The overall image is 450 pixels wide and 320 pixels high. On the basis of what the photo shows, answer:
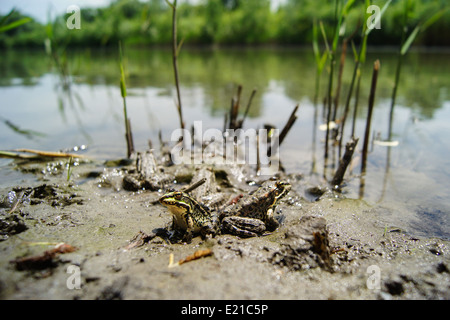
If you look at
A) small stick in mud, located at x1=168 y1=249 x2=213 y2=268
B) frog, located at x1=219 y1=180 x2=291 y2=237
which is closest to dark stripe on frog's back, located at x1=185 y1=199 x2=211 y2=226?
frog, located at x1=219 y1=180 x2=291 y2=237

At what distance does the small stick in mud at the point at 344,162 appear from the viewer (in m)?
4.40

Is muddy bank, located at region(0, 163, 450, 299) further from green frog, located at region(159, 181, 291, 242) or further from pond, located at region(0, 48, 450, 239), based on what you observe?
pond, located at region(0, 48, 450, 239)

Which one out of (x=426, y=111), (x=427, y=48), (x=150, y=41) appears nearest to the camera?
(x=426, y=111)

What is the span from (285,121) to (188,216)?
5282 millimetres

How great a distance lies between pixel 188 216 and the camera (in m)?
3.19

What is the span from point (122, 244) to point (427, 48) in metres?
36.5

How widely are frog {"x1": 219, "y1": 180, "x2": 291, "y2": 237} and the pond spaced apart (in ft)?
4.47

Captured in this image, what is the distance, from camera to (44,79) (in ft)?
48.4

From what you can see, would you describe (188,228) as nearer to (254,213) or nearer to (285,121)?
(254,213)

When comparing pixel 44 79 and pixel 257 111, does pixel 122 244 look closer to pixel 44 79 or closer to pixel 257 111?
pixel 257 111

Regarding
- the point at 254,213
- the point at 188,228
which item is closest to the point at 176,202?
the point at 188,228

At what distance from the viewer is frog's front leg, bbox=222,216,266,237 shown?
10.6ft

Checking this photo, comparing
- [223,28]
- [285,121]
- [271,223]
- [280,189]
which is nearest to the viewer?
[271,223]
